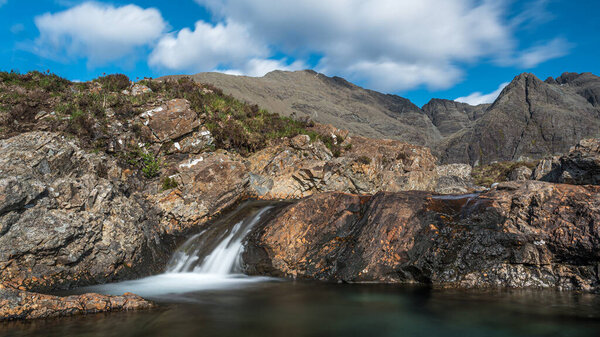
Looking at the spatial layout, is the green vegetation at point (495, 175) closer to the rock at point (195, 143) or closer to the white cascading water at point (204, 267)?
the rock at point (195, 143)

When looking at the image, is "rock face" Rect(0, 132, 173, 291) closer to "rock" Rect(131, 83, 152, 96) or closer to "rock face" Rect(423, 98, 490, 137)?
"rock" Rect(131, 83, 152, 96)

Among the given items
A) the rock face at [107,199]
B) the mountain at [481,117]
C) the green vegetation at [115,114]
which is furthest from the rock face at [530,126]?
the green vegetation at [115,114]

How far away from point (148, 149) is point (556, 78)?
17985cm

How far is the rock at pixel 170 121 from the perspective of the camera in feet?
52.8

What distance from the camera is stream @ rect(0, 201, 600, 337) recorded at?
5.91 meters

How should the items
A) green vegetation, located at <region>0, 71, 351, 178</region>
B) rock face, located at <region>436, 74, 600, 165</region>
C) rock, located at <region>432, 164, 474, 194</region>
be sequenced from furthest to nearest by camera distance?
rock face, located at <region>436, 74, 600, 165</region> → rock, located at <region>432, 164, 474, 194</region> → green vegetation, located at <region>0, 71, 351, 178</region>

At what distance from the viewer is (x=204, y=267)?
451 inches

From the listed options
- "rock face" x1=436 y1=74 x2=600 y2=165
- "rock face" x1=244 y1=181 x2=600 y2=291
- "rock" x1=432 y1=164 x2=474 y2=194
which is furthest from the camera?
"rock face" x1=436 y1=74 x2=600 y2=165

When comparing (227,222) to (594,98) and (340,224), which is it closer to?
(340,224)

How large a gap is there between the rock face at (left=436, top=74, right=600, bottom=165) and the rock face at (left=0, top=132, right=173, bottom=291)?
102173mm

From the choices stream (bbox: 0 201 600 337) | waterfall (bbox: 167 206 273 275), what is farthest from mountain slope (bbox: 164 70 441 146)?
stream (bbox: 0 201 600 337)

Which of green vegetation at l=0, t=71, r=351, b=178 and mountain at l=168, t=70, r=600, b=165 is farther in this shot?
mountain at l=168, t=70, r=600, b=165

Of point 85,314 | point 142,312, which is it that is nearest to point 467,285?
point 142,312

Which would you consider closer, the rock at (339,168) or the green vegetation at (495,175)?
the rock at (339,168)
